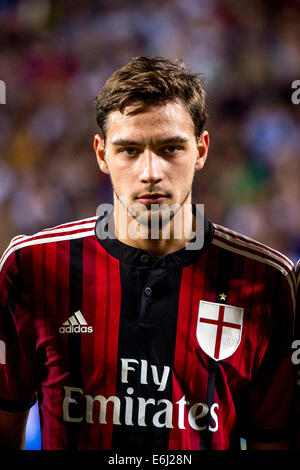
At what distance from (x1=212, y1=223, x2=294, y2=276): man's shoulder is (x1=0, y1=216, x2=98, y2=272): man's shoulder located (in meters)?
0.41

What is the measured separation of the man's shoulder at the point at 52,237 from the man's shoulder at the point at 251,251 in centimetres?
41

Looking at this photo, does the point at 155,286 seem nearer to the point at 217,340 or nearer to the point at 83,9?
the point at 217,340

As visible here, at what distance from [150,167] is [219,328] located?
542mm

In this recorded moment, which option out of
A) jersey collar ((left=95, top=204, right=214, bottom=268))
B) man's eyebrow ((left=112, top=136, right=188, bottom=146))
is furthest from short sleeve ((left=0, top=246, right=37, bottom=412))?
man's eyebrow ((left=112, top=136, right=188, bottom=146))

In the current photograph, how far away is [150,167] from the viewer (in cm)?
162

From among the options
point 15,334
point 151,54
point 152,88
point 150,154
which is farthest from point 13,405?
point 151,54

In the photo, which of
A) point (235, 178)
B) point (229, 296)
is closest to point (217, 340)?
point (229, 296)

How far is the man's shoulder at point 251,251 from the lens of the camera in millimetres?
1812

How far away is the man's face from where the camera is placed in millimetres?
1612

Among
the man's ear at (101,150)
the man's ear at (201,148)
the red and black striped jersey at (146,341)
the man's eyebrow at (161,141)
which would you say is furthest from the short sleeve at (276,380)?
the man's ear at (101,150)

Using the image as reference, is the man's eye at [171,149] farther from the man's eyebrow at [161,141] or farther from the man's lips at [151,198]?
the man's lips at [151,198]

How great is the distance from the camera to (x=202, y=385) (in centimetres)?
173

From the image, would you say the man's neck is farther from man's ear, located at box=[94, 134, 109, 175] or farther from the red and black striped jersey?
man's ear, located at box=[94, 134, 109, 175]
